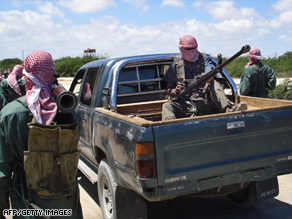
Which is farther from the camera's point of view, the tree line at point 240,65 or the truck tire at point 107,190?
the tree line at point 240,65

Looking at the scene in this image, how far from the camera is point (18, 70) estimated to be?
6215 millimetres

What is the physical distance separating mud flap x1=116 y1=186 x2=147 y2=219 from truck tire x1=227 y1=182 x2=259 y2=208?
146cm

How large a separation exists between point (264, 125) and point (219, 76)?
191 centimetres

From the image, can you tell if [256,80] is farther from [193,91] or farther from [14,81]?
[14,81]

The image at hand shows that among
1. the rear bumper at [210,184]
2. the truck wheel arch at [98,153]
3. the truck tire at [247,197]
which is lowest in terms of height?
the truck tire at [247,197]

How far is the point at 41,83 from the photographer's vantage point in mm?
2281

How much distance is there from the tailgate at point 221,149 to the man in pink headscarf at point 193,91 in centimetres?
84

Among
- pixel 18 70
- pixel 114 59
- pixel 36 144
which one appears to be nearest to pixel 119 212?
pixel 36 144

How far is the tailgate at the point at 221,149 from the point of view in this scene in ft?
9.55

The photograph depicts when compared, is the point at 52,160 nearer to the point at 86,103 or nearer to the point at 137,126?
the point at 137,126

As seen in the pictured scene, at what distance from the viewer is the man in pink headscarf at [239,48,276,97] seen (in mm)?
6355

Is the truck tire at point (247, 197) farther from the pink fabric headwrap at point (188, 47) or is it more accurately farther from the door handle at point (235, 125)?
the pink fabric headwrap at point (188, 47)

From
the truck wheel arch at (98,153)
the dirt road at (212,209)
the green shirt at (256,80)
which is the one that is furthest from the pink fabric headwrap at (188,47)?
the green shirt at (256,80)

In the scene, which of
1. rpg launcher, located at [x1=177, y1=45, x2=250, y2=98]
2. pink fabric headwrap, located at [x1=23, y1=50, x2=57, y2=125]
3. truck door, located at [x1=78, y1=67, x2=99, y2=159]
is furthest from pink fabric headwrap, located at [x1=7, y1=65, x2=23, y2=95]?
pink fabric headwrap, located at [x1=23, y1=50, x2=57, y2=125]
